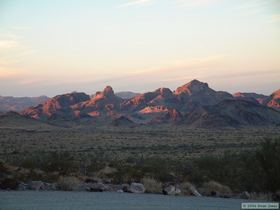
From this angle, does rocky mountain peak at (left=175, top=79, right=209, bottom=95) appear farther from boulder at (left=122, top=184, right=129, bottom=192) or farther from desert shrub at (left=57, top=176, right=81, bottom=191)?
desert shrub at (left=57, top=176, right=81, bottom=191)

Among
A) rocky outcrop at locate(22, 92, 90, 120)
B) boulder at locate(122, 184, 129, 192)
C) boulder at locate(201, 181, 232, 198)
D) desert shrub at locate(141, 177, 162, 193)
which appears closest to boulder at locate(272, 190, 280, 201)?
boulder at locate(201, 181, 232, 198)

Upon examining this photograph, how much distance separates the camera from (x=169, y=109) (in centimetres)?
16150

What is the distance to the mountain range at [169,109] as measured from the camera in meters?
136

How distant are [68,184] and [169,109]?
141 m

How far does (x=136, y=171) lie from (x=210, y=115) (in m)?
109

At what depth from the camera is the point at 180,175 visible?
25250 mm

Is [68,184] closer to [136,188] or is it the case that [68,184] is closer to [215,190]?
[136,188]

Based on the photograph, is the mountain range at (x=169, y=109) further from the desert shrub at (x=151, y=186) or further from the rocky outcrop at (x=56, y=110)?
the desert shrub at (x=151, y=186)

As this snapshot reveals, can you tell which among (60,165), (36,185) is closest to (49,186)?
(36,185)

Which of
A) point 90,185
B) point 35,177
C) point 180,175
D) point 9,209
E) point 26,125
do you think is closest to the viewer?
point 9,209

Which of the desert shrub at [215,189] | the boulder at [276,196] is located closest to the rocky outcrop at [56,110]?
the desert shrub at [215,189]

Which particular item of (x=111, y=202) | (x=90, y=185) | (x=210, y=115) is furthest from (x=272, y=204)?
(x=210, y=115)

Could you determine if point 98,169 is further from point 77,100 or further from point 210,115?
point 77,100

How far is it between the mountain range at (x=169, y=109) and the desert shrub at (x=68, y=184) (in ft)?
348
